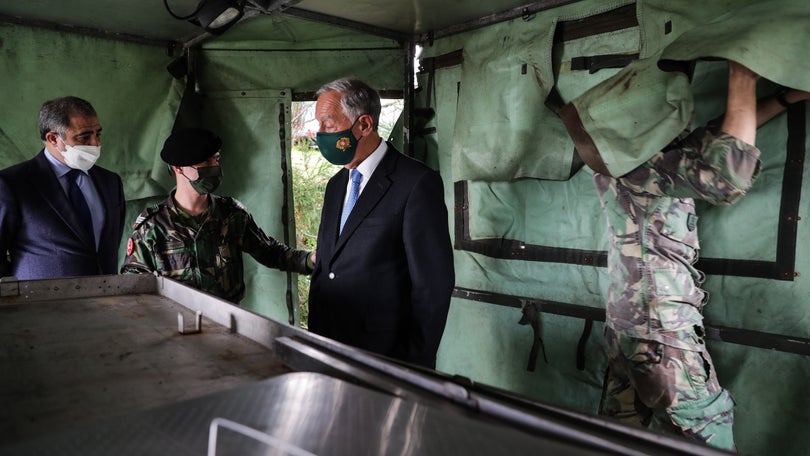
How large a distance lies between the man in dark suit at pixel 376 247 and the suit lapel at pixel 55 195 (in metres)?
1.30

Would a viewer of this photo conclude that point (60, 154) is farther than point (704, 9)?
Yes

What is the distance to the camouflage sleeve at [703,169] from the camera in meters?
1.73

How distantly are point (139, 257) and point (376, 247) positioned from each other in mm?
1177

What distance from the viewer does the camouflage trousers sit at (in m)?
1.86

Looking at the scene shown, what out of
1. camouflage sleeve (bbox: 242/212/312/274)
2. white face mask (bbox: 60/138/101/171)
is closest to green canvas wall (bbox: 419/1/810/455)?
camouflage sleeve (bbox: 242/212/312/274)

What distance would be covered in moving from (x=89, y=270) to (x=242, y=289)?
29.5 inches

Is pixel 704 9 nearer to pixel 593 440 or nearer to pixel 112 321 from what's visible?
pixel 593 440

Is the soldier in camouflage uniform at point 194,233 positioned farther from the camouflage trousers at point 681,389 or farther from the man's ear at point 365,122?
the camouflage trousers at point 681,389

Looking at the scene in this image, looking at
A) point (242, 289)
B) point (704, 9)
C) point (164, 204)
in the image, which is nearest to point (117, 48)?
point (164, 204)

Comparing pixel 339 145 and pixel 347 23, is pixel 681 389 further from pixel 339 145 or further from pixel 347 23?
pixel 347 23

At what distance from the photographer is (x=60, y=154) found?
2580 millimetres

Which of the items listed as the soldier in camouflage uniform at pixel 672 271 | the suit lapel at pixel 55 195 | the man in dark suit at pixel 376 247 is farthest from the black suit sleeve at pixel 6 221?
the soldier in camouflage uniform at pixel 672 271

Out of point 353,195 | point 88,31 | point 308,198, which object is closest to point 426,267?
point 353,195

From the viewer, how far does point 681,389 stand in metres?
1.87
